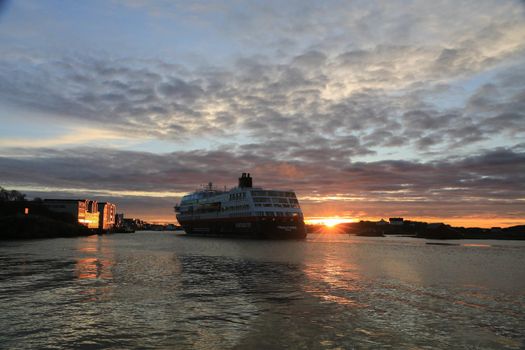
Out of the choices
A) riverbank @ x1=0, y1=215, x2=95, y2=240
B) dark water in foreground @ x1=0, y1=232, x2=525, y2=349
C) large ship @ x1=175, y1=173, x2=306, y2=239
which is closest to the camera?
dark water in foreground @ x1=0, y1=232, x2=525, y2=349

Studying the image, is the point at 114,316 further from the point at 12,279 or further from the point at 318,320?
the point at 12,279

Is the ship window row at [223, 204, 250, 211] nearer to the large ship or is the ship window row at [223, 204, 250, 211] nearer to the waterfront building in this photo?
the large ship

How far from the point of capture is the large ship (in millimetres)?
82750

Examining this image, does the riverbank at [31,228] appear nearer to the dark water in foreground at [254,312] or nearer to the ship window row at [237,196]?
the ship window row at [237,196]

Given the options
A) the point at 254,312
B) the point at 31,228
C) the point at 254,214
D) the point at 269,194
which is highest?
the point at 269,194

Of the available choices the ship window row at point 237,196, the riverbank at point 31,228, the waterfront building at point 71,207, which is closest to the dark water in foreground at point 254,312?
the ship window row at point 237,196

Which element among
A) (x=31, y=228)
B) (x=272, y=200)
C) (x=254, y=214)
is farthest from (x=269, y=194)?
(x=31, y=228)

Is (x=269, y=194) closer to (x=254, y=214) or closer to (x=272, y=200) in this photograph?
(x=272, y=200)

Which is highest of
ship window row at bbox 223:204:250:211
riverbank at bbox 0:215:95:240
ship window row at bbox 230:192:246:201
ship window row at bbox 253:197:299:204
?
ship window row at bbox 230:192:246:201

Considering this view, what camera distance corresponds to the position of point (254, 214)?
84.4 m

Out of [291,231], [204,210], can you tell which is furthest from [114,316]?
[204,210]

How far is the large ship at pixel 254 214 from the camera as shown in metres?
82.8

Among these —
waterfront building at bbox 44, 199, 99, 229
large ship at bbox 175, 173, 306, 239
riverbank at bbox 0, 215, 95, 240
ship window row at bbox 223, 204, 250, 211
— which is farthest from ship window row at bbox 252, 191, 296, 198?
waterfront building at bbox 44, 199, 99, 229

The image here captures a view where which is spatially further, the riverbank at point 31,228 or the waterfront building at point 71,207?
the waterfront building at point 71,207
